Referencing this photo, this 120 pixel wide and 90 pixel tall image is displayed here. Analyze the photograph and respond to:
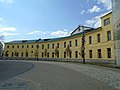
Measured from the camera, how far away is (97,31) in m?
33.8

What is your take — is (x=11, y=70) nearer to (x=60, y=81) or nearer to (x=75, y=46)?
(x=60, y=81)

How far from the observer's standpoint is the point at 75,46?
4369 centimetres

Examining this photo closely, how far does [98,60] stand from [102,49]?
105 inches

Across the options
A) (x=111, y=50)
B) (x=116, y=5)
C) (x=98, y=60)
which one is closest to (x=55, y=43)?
(x=98, y=60)

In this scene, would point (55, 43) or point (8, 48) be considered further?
point (8, 48)

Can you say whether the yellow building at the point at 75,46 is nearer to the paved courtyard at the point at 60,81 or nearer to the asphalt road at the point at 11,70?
the asphalt road at the point at 11,70

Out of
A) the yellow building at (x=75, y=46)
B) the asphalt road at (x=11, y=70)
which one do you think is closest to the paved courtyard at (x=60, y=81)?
the asphalt road at (x=11, y=70)

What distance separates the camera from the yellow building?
3019cm

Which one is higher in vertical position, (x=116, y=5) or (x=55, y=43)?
(x=116, y=5)

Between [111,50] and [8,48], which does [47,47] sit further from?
[111,50]

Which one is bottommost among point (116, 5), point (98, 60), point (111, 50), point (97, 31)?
point (98, 60)

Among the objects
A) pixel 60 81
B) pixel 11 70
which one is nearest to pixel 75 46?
pixel 11 70

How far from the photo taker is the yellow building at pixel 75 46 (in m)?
30.2

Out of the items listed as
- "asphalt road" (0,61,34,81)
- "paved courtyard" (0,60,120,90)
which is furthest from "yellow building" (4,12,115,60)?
"paved courtyard" (0,60,120,90)
